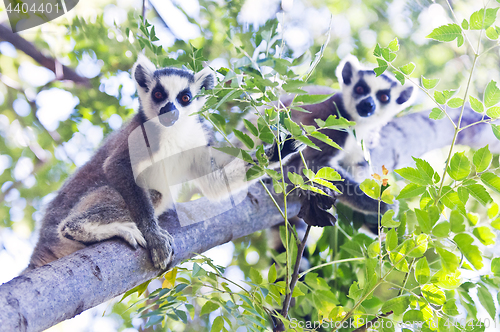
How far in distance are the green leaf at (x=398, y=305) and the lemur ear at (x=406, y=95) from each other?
10.5 ft

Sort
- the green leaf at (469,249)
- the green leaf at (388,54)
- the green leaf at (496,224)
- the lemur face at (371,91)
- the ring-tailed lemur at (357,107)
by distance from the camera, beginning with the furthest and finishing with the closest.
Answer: the lemur face at (371,91) < the ring-tailed lemur at (357,107) < the green leaf at (388,54) < the green leaf at (496,224) < the green leaf at (469,249)

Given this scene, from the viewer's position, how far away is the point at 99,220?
2.24m

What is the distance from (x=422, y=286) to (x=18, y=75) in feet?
14.0

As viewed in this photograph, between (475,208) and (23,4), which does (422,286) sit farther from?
(23,4)

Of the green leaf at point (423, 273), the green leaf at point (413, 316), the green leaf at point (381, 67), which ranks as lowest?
the green leaf at point (413, 316)

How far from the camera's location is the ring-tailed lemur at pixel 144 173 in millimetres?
2240

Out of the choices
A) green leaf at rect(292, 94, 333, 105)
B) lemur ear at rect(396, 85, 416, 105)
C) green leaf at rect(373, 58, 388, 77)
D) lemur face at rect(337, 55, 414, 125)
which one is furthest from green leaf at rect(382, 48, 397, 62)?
lemur ear at rect(396, 85, 416, 105)

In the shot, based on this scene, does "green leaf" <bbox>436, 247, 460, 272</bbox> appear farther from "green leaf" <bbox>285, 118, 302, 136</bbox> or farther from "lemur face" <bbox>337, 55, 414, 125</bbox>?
"lemur face" <bbox>337, 55, 414, 125</bbox>

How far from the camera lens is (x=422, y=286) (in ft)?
3.89

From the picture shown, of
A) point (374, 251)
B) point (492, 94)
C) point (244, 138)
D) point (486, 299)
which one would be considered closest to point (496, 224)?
point (486, 299)

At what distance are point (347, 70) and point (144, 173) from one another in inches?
102

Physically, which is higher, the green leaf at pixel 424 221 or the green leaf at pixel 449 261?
the green leaf at pixel 424 221

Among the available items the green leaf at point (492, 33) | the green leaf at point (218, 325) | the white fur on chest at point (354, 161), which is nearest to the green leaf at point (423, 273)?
the green leaf at point (218, 325)

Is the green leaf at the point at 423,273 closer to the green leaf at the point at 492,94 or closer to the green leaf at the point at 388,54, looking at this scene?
the green leaf at the point at 492,94
